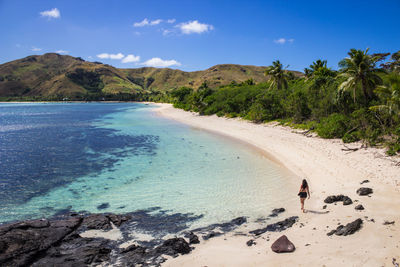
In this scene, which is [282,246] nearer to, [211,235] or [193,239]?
[211,235]

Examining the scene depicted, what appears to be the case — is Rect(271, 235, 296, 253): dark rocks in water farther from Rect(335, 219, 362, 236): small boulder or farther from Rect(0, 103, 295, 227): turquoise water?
Rect(0, 103, 295, 227): turquoise water

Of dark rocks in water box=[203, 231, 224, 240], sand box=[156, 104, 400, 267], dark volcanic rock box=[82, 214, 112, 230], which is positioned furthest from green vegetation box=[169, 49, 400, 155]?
dark volcanic rock box=[82, 214, 112, 230]

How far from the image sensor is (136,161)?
2178 cm

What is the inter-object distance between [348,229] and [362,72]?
67.7 ft

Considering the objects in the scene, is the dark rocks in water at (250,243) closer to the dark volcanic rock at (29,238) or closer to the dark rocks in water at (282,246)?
the dark rocks in water at (282,246)

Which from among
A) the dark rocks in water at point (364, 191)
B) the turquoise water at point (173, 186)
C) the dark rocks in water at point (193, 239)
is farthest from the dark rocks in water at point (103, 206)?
the dark rocks in water at point (364, 191)

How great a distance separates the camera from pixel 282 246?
7738mm

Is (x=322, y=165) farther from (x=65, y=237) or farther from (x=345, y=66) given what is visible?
(x=65, y=237)

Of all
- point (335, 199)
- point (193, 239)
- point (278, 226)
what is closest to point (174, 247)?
point (193, 239)

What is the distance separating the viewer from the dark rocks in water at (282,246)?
7609 millimetres

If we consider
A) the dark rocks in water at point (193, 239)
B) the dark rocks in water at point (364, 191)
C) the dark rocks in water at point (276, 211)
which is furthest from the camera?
the dark rocks in water at point (364, 191)

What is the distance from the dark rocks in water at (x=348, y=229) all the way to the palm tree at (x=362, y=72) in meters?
18.5

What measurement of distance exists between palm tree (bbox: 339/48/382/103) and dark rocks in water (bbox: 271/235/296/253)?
2050cm

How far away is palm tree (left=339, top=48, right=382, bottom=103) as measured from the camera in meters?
23.5
